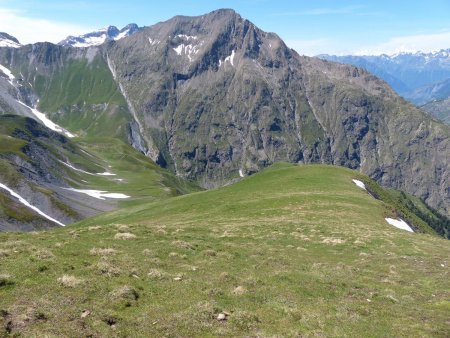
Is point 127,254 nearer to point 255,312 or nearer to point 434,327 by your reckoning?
point 255,312

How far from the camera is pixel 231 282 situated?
26.1 metres

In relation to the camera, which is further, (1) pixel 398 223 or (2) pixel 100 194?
(2) pixel 100 194

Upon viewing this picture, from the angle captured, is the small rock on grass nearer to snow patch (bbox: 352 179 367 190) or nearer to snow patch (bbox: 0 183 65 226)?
snow patch (bbox: 352 179 367 190)

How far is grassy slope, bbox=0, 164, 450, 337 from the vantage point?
19.4m

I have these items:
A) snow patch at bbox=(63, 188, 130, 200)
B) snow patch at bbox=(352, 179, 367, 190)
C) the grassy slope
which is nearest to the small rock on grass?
the grassy slope

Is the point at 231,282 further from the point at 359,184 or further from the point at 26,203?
the point at 26,203

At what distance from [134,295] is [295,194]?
172 feet

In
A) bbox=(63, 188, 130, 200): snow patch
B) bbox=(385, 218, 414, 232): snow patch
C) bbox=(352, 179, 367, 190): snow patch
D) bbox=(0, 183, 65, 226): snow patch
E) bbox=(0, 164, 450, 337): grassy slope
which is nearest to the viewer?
bbox=(0, 164, 450, 337): grassy slope

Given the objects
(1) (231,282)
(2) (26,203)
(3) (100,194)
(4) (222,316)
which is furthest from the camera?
(3) (100,194)

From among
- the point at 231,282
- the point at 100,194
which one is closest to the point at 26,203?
the point at 100,194

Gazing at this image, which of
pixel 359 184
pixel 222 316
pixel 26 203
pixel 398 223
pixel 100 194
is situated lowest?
pixel 100 194

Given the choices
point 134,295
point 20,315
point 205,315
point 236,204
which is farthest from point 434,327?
point 236,204

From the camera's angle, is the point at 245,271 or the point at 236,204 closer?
the point at 245,271

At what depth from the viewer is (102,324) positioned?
18.4 meters
